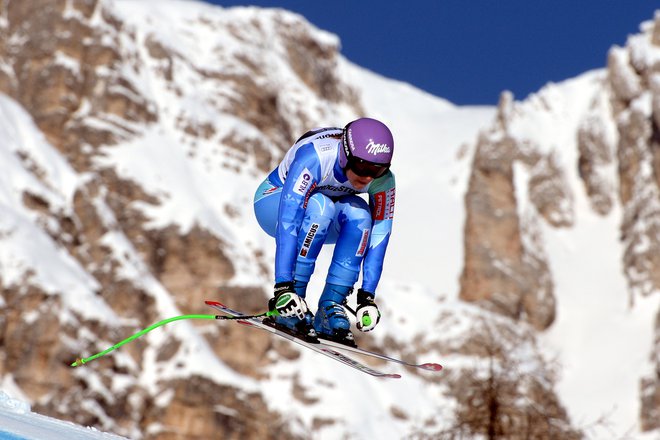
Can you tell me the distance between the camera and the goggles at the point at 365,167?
10070 millimetres

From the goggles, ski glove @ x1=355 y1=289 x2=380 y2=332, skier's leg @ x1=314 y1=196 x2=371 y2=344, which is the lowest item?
ski glove @ x1=355 y1=289 x2=380 y2=332

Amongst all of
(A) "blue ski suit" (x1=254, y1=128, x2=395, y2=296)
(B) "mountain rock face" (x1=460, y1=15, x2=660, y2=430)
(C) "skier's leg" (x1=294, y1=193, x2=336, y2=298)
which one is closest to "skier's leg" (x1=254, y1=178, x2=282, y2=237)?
(A) "blue ski suit" (x1=254, y1=128, x2=395, y2=296)

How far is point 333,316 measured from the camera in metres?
10.7

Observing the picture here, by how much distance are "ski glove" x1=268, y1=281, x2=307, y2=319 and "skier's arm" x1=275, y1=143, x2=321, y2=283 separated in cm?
13

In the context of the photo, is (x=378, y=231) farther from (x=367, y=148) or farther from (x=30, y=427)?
(x=30, y=427)

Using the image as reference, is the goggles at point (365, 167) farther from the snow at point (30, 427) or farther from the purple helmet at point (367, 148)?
the snow at point (30, 427)

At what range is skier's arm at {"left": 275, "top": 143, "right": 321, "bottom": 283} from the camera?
33.3 ft

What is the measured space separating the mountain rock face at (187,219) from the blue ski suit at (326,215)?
62.8 meters

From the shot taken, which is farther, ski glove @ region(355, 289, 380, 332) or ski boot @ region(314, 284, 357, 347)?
ski boot @ region(314, 284, 357, 347)

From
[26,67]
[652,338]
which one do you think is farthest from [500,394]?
[26,67]

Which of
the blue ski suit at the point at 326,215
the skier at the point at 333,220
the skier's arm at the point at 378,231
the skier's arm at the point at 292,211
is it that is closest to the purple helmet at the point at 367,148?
the skier at the point at 333,220

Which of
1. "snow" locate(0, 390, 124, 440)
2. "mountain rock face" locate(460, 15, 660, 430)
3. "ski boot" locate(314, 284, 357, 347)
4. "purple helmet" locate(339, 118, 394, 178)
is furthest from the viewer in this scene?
"mountain rock face" locate(460, 15, 660, 430)

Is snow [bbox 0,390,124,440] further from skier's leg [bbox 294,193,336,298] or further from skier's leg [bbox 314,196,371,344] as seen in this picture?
skier's leg [bbox 314,196,371,344]

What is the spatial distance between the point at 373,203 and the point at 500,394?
21.0 feet
